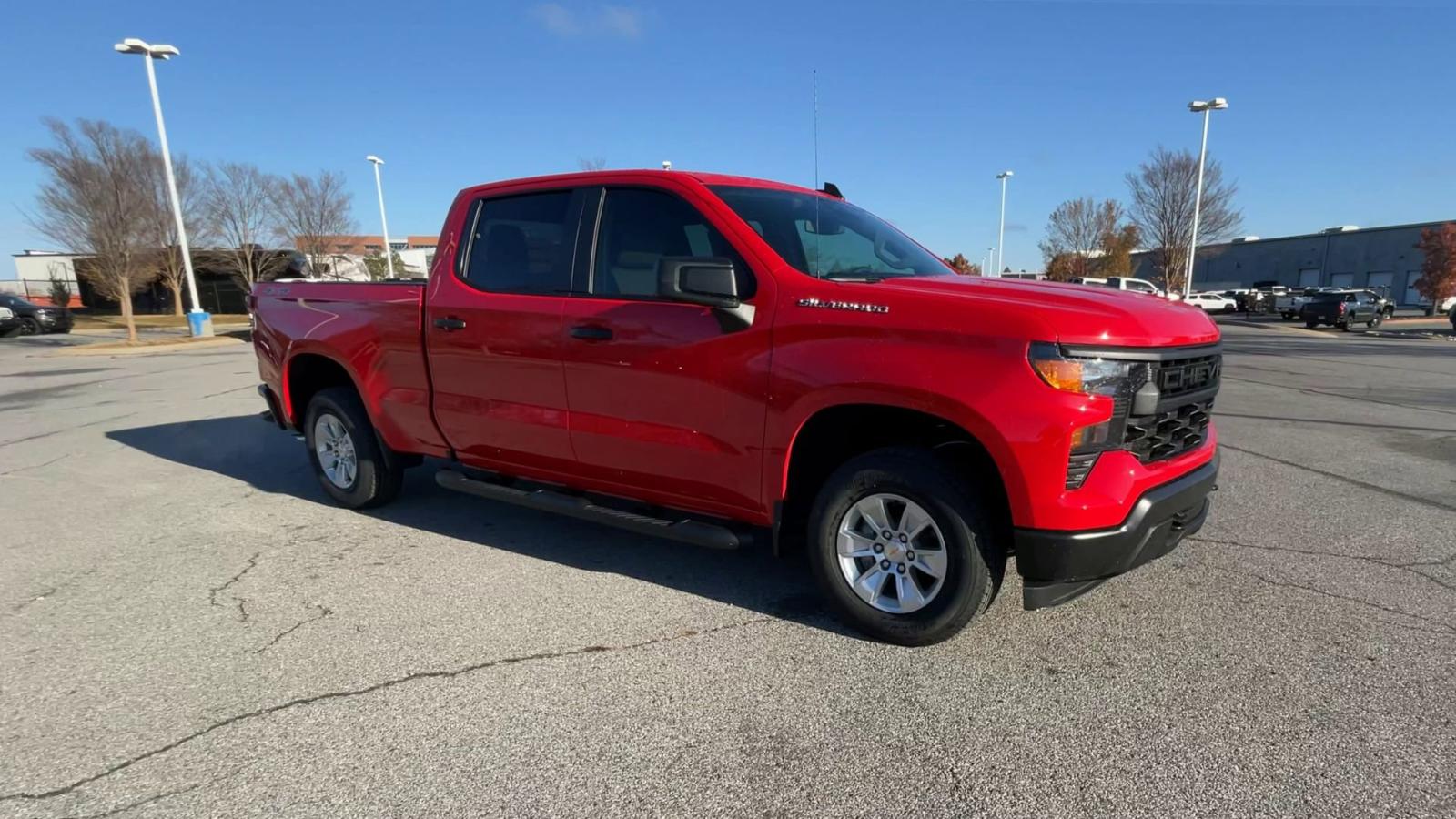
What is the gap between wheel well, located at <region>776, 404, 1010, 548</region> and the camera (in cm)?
315

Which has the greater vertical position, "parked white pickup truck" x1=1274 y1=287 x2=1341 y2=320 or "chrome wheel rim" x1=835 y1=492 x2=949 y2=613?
"chrome wheel rim" x1=835 y1=492 x2=949 y2=613

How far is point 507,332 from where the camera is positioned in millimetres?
4051

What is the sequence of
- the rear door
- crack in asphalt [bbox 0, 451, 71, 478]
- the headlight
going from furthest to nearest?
crack in asphalt [bbox 0, 451, 71, 478], the rear door, the headlight

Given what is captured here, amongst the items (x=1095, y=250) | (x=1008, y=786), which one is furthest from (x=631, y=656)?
(x=1095, y=250)

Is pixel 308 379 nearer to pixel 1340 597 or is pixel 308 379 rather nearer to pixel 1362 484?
pixel 1340 597

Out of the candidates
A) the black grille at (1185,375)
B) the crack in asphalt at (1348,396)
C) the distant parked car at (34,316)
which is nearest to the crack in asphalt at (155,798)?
the black grille at (1185,375)

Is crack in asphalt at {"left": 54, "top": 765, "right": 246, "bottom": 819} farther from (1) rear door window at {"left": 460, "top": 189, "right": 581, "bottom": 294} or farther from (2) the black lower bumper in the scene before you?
(2) the black lower bumper

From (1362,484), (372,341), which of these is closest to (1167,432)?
(1362,484)

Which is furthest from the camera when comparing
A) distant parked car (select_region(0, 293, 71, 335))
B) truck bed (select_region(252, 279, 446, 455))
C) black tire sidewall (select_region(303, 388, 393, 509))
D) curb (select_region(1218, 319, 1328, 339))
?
curb (select_region(1218, 319, 1328, 339))

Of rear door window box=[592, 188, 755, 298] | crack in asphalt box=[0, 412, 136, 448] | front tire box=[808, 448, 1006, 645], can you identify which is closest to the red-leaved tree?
front tire box=[808, 448, 1006, 645]

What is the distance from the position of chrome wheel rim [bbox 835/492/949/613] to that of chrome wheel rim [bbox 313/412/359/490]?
350 cm

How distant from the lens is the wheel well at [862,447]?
315 centimetres

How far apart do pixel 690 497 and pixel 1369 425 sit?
8.32 meters

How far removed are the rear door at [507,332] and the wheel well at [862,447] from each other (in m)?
1.24
